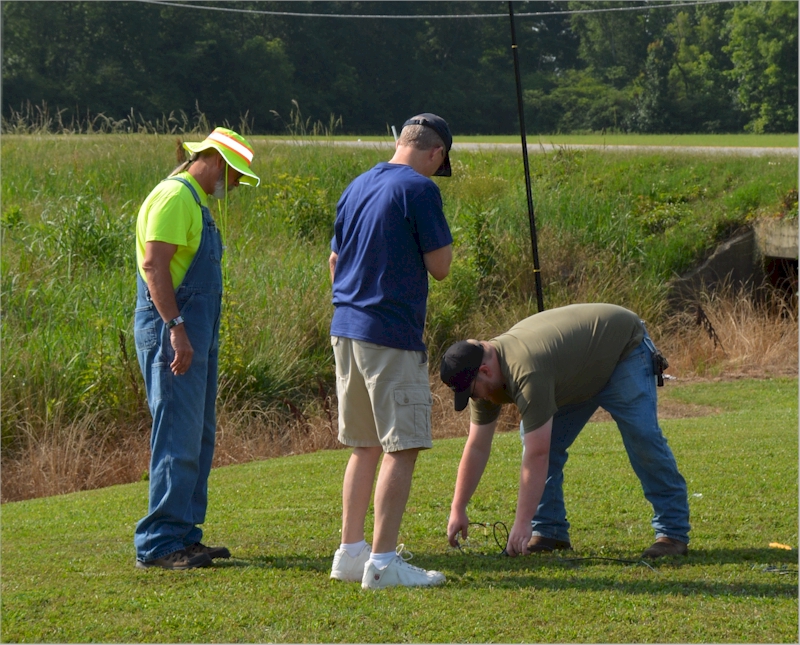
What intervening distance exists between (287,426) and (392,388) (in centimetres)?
767

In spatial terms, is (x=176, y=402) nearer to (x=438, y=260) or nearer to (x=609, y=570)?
(x=438, y=260)

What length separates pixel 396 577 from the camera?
4.60 meters

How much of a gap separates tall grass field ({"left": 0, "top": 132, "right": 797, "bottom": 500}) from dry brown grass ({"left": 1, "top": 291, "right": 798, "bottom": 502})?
3cm

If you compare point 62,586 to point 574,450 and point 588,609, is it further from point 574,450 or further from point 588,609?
point 574,450

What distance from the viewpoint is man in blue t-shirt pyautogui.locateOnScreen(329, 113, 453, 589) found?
14.9 ft

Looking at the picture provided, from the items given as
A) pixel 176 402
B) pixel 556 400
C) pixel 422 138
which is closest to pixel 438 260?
pixel 422 138

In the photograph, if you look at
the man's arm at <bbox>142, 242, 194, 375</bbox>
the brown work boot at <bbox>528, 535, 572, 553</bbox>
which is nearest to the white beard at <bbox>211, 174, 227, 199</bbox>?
the man's arm at <bbox>142, 242, 194, 375</bbox>

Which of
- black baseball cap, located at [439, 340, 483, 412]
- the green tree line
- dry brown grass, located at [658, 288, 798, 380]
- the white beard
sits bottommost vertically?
dry brown grass, located at [658, 288, 798, 380]

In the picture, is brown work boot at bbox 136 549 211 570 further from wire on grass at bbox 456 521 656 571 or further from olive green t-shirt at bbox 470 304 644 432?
olive green t-shirt at bbox 470 304 644 432

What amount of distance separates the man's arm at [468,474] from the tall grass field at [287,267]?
5.82 meters

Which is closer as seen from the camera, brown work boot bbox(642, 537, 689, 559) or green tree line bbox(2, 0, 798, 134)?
brown work boot bbox(642, 537, 689, 559)

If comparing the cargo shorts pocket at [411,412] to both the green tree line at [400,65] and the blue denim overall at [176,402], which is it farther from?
the green tree line at [400,65]

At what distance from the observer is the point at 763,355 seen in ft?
49.0

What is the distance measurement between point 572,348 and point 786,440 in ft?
15.5
